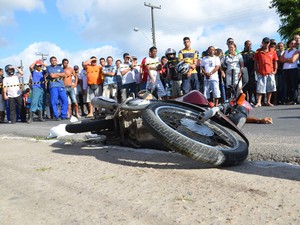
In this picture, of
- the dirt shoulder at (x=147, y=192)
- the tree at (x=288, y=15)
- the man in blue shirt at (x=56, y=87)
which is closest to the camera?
the dirt shoulder at (x=147, y=192)

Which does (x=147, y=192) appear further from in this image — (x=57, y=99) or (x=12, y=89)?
(x=12, y=89)

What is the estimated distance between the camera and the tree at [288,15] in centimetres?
3105

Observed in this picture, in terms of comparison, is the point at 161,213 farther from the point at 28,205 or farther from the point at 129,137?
the point at 129,137

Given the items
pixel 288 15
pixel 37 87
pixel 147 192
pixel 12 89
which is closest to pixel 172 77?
pixel 37 87

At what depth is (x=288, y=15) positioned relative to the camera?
32031 mm

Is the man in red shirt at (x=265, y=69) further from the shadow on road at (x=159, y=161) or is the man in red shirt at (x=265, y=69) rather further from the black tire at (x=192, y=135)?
the black tire at (x=192, y=135)

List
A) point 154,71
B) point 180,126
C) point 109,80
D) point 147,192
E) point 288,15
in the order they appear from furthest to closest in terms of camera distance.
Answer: point 288,15
point 109,80
point 154,71
point 180,126
point 147,192

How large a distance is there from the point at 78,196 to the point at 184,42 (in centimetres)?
724

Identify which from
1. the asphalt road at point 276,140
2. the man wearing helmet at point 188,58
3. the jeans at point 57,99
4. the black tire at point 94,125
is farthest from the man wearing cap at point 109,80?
the black tire at point 94,125

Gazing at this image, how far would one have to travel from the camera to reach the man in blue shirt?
35.4 ft

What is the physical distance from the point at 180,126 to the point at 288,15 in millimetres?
32484

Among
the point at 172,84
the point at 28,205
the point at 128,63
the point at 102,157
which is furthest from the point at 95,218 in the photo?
the point at 128,63

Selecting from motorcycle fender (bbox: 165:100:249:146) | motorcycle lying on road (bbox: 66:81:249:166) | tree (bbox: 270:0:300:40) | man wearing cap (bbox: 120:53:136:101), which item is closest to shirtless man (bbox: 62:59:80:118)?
man wearing cap (bbox: 120:53:136:101)

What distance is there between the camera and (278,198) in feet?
6.91
